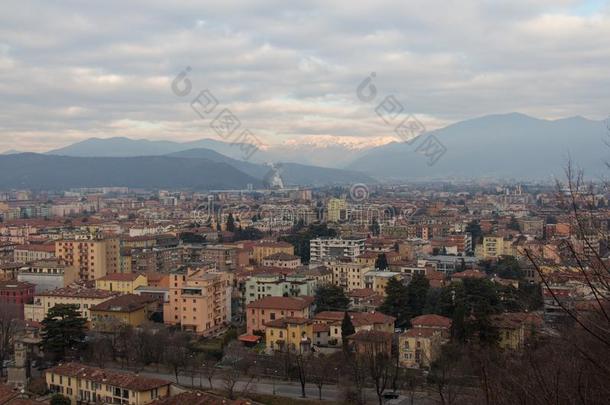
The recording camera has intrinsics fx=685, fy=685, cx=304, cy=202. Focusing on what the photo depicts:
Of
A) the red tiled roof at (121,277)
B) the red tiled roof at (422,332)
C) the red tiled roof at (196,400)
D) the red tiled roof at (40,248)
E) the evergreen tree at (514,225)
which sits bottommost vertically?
the red tiled roof at (196,400)

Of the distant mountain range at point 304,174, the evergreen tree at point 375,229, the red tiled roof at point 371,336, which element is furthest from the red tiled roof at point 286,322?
the distant mountain range at point 304,174

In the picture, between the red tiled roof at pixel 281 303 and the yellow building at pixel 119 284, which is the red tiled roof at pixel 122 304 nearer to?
the yellow building at pixel 119 284

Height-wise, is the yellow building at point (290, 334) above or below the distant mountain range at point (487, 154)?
below

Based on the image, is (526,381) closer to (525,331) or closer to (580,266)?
(580,266)

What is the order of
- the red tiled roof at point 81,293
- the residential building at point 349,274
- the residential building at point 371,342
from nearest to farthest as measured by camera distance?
1. the residential building at point 371,342
2. the red tiled roof at point 81,293
3. the residential building at point 349,274

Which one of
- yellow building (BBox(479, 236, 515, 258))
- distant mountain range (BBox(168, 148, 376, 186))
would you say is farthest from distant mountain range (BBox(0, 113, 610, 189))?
yellow building (BBox(479, 236, 515, 258))

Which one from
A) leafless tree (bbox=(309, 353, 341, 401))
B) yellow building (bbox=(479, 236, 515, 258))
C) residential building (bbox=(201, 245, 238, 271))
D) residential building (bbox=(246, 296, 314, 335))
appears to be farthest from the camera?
yellow building (bbox=(479, 236, 515, 258))

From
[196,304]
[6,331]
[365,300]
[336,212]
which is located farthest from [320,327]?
[336,212]

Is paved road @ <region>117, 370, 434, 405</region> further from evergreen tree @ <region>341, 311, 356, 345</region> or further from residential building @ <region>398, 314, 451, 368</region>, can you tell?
evergreen tree @ <region>341, 311, 356, 345</region>
